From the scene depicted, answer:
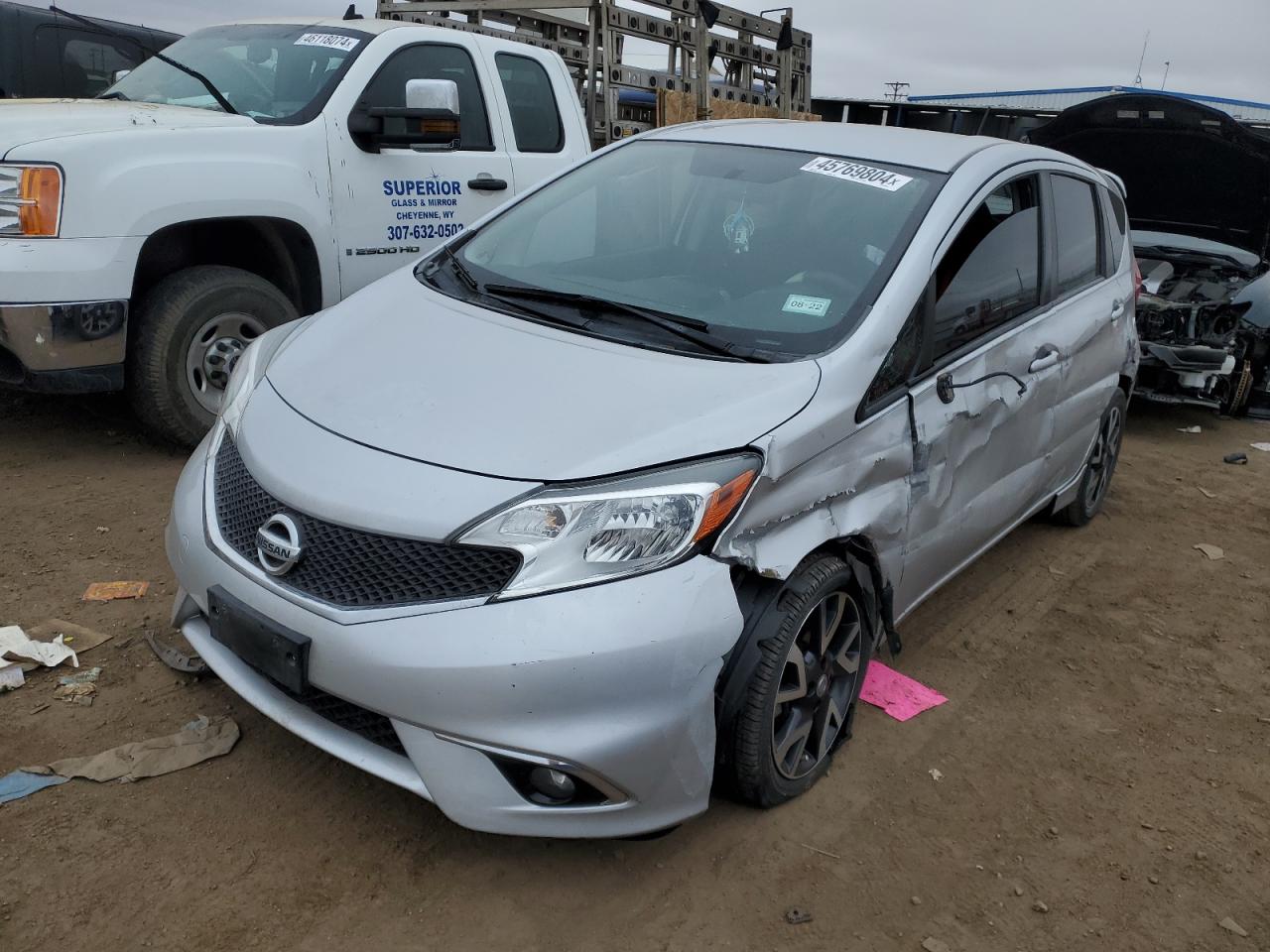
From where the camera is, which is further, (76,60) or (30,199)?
(76,60)

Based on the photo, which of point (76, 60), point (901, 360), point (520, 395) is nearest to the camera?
point (520, 395)

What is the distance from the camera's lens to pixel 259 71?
534cm

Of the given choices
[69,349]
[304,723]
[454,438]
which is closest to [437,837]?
[304,723]

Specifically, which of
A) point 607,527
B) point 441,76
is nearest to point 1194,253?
point 441,76

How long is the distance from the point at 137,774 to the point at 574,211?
2263 millimetres

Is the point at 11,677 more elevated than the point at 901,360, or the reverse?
the point at 901,360

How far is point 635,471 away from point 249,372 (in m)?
1.40

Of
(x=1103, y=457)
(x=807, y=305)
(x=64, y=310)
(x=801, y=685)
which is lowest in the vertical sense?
(x=1103, y=457)

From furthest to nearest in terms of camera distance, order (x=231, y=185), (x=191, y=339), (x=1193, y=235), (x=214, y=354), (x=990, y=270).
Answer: (x=1193, y=235) → (x=214, y=354) → (x=191, y=339) → (x=231, y=185) → (x=990, y=270)

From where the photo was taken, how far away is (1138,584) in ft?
15.5

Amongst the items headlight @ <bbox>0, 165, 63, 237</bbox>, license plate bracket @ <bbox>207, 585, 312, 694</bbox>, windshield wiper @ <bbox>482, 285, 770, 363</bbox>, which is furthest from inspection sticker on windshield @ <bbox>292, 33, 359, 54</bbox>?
license plate bracket @ <bbox>207, 585, 312, 694</bbox>

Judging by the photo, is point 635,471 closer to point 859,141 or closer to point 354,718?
point 354,718

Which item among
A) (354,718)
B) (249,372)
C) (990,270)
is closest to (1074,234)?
(990,270)

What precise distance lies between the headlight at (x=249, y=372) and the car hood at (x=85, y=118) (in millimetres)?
1663
